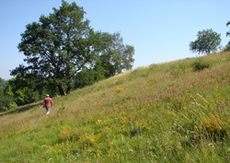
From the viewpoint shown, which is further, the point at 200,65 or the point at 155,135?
the point at 200,65

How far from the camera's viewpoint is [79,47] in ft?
141

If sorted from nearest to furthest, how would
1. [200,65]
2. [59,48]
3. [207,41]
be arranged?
1. [200,65]
2. [59,48]
3. [207,41]

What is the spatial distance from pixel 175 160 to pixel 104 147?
380 centimetres

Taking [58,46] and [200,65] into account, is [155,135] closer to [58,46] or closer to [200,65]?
[200,65]

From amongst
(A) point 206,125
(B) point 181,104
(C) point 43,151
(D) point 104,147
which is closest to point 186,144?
(A) point 206,125

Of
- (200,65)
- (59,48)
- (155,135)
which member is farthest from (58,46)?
(155,135)

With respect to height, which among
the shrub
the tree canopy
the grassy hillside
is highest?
the tree canopy

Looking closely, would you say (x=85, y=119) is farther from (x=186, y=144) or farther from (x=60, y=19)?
(x=60, y=19)

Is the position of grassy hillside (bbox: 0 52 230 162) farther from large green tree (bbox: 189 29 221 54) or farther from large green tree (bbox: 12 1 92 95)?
large green tree (bbox: 189 29 221 54)

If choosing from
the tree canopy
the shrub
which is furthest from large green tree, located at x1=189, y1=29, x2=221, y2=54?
the shrub

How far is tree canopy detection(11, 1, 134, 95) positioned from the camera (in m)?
42.4

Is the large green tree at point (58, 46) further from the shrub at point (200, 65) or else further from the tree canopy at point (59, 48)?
the shrub at point (200, 65)

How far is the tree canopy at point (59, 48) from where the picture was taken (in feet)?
139

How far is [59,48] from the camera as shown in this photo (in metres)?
43.3
